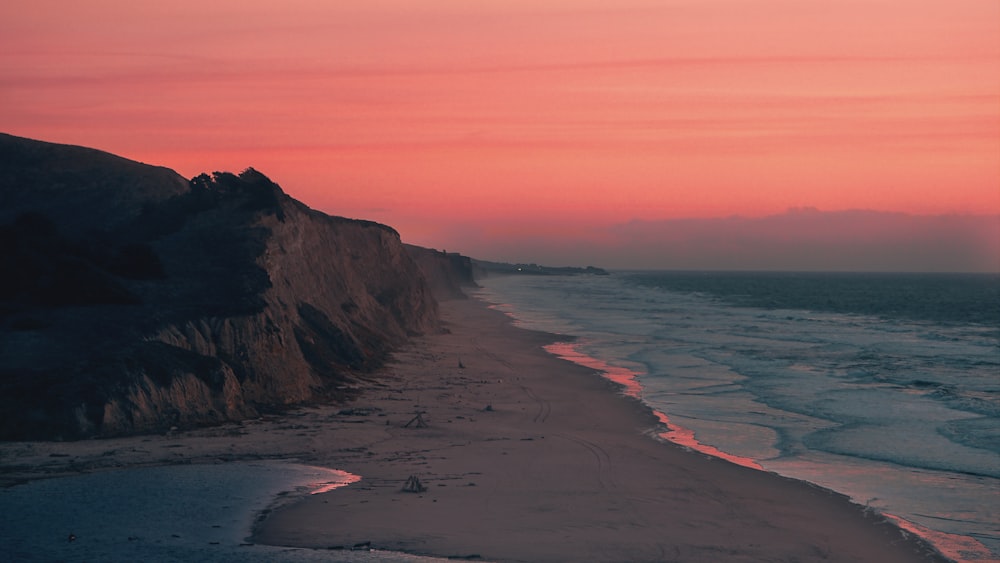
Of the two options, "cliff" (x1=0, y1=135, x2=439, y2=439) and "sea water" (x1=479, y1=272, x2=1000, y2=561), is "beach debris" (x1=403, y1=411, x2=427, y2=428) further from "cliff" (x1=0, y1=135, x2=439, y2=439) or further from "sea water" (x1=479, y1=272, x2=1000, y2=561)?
"sea water" (x1=479, y1=272, x2=1000, y2=561)

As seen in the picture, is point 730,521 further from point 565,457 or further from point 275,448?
point 275,448

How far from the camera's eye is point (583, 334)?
5122 centimetres

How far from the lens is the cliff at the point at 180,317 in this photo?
1781cm

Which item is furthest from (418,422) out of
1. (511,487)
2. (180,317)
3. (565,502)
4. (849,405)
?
(849,405)

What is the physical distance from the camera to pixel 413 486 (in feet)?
46.4

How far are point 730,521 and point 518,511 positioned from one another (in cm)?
326

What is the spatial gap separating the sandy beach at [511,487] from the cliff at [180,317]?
99 cm

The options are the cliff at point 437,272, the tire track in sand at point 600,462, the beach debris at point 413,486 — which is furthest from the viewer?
the cliff at point 437,272

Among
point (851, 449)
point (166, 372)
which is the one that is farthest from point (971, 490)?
point (166, 372)

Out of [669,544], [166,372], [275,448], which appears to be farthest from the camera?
[166,372]

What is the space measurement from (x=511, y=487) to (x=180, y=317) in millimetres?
A: 10519

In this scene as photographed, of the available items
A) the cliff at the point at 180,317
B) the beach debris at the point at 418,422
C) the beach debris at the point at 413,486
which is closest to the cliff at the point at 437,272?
the cliff at the point at 180,317

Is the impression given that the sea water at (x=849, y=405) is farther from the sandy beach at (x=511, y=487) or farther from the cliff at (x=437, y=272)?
the cliff at (x=437, y=272)

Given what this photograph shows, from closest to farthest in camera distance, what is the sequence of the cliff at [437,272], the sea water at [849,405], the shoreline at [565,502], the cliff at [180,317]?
the shoreline at [565,502], the sea water at [849,405], the cliff at [180,317], the cliff at [437,272]
